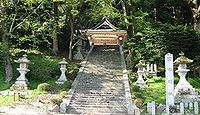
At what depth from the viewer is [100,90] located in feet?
70.5

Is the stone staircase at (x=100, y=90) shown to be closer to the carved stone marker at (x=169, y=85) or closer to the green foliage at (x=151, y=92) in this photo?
the green foliage at (x=151, y=92)

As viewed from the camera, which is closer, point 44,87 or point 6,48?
point 44,87

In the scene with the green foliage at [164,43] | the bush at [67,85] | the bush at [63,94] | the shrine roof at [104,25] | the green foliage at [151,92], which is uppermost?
the shrine roof at [104,25]

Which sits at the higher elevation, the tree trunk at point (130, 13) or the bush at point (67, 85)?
the tree trunk at point (130, 13)

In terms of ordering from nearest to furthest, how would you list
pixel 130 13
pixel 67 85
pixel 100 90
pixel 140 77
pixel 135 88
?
pixel 135 88, pixel 100 90, pixel 67 85, pixel 140 77, pixel 130 13

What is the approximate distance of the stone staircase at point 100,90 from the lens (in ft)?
61.3

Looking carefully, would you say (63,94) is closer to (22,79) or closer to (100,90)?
(100,90)

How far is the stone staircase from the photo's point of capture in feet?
61.3

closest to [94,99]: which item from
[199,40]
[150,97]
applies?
[150,97]

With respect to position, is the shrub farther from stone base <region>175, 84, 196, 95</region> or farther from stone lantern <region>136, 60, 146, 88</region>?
stone base <region>175, 84, 196, 95</region>

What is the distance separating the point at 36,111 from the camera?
692 inches

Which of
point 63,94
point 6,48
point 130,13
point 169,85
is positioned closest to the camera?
point 169,85

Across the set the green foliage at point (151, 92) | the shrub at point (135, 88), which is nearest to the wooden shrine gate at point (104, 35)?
the green foliage at point (151, 92)

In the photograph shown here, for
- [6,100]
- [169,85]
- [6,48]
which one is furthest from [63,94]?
[169,85]
